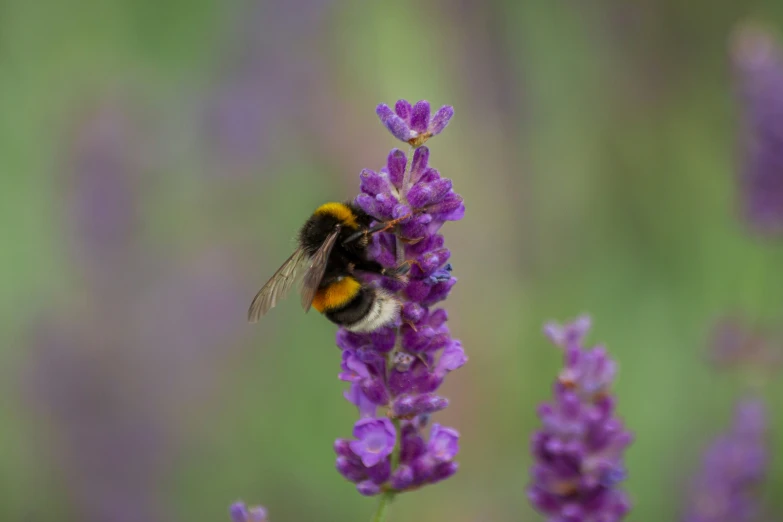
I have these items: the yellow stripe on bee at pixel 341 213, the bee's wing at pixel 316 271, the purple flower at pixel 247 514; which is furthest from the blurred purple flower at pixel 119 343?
the purple flower at pixel 247 514

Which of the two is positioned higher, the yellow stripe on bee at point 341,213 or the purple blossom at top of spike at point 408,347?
the yellow stripe on bee at point 341,213

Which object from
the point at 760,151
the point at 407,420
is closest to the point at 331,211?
the point at 407,420

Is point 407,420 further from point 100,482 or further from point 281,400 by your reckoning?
point 281,400

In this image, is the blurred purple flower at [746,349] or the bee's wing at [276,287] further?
the blurred purple flower at [746,349]

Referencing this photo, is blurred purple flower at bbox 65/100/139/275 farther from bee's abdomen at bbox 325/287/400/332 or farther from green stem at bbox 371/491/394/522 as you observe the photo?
green stem at bbox 371/491/394/522

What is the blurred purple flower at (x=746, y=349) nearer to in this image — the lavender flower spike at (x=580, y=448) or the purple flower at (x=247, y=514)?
the lavender flower spike at (x=580, y=448)

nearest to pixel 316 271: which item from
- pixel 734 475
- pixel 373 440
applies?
pixel 373 440

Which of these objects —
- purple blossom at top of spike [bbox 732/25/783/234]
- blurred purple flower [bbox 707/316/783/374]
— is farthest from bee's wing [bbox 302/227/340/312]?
purple blossom at top of spike [bbox 732/25/783/234]

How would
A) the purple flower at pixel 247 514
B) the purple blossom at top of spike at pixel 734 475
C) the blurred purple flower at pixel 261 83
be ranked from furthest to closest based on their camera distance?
the blurred purple flower at pixel 261 83 < the purple blossom at top of spike at pixel 734 475 < the purple flower at pixel 247 514
